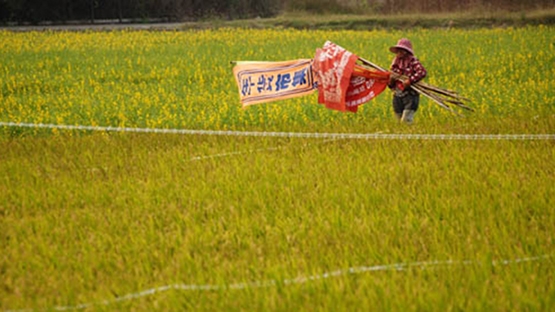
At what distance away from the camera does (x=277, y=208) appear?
5762 millimetres

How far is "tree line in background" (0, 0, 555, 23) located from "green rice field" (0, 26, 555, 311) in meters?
20.6

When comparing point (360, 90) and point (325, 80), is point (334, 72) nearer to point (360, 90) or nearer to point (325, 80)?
point (325, 80)

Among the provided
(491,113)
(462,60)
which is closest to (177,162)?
(491,113)

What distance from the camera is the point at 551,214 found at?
17.5ft

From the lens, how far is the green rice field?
4.23 metres

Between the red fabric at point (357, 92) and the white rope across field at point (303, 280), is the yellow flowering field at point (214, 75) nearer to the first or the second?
the red fabric at point (357, 92)

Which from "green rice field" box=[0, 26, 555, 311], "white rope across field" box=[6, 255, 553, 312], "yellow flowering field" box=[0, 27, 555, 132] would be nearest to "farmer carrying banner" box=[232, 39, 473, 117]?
"green rice field" box=[0, 26, 555, 311]

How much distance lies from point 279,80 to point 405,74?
1333 mm


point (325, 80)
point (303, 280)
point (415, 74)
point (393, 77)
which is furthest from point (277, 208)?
point (415, 74)

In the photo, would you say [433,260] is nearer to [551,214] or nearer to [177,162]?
[551,214]

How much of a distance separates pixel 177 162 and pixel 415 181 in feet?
7.35

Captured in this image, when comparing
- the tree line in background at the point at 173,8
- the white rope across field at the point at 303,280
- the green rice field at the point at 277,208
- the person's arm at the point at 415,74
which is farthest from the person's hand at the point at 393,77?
the tree line in background at the point at 173,8

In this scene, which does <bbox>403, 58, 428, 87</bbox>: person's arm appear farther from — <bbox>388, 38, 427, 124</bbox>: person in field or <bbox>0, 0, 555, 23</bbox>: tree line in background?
<bbox>0, 0, 555, 23</bbox>: tree line in background

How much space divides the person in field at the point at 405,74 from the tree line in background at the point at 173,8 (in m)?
21.9
